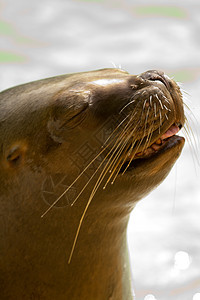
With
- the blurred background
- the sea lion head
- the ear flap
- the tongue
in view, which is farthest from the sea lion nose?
the blurred background

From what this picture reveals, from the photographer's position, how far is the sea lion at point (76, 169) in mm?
3119

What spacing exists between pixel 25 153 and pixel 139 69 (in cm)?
457

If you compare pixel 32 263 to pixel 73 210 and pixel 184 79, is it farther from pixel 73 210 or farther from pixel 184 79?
pixel 184 79

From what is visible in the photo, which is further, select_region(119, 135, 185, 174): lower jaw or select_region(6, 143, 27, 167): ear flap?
select_region(6, 143, 27, 167): ear flap

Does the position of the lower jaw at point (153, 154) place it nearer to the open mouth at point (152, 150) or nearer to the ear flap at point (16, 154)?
the open mouth at point (152, 150)

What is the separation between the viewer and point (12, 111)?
3424mm

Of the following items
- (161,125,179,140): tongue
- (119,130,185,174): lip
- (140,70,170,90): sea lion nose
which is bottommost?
(119,130,185,174): lip

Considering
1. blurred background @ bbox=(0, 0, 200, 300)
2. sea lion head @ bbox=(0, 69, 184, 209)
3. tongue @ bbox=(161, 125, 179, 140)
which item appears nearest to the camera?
sea lion head @ bbox=(0, 69, 184, 209)

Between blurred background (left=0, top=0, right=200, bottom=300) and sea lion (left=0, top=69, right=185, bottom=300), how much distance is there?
7.03 ft

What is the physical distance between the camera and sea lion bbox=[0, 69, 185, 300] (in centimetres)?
312

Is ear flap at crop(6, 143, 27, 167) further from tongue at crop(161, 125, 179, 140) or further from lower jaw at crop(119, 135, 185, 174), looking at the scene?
tongue at crop(161, 125, 179, 140)

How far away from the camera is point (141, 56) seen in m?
8.12

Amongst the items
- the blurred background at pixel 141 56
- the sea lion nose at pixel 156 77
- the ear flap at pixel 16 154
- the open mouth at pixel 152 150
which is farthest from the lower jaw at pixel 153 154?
the blurred background at pixel 141 56

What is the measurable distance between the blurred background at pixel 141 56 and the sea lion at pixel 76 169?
2.14 meters
